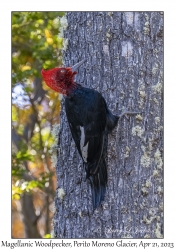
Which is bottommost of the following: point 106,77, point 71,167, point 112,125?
point 71,167

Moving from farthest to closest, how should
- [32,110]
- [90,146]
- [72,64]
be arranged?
[32,110], [72,64], [90,146]

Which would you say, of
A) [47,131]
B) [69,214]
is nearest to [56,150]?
[69,214]

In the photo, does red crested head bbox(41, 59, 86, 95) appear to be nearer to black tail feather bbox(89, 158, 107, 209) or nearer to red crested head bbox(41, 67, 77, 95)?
red crested head bbox(41, 67, 77, 95)

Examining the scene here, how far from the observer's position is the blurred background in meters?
5.29

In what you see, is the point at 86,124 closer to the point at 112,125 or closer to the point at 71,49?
the point at 112,125

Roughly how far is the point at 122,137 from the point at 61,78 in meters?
0.62

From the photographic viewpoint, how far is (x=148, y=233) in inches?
132

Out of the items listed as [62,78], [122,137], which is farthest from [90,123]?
[62,78]

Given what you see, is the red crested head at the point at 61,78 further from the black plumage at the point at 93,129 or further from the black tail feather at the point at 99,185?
the black tail feather at the point at 99,185

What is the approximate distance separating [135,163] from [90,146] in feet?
1.18

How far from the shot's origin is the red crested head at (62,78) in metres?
3.33

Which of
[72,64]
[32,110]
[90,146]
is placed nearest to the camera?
[90,146]

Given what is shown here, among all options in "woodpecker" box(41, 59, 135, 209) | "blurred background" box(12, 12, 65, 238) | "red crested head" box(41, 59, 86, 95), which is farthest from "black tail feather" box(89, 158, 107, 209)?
"blurred background" box(12, 12, 65, 238)

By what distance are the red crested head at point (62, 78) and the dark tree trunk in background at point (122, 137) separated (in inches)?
6.1
